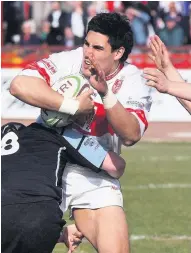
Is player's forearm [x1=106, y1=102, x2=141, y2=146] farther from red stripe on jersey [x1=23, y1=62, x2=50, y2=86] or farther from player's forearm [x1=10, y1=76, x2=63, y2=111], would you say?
red stripe on jersey [x1=23, y1=62, x2=50, y2=86]

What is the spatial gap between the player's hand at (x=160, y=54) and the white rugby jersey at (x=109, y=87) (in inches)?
Result: 10.1

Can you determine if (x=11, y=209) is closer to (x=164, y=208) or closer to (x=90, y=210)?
(x=90, y=210)

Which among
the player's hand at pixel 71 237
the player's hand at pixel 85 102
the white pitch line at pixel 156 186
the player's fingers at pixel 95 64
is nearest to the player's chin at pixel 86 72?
the player's hand at pixel 85 102

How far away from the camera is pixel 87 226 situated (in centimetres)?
668

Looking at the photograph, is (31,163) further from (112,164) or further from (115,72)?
(115,72)

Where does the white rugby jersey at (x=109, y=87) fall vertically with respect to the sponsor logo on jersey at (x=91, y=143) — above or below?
above

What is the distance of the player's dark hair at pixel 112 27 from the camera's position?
6445 mm

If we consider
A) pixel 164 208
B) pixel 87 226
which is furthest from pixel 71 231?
pixel 164 208

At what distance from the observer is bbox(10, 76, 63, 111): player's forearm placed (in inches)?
245

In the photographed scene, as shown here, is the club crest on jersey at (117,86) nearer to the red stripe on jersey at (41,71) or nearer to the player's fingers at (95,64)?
the red stripe on jersey at (41,71)

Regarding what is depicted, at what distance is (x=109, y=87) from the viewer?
660cm

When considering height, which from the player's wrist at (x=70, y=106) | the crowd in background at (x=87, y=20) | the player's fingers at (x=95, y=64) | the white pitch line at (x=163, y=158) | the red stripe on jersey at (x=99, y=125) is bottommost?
the crowd in background at (x=87, y=20)

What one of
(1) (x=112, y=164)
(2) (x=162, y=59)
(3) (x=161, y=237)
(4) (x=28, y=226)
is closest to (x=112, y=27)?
(2) (x=162, y=59)

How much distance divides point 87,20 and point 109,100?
15235 millimetres
